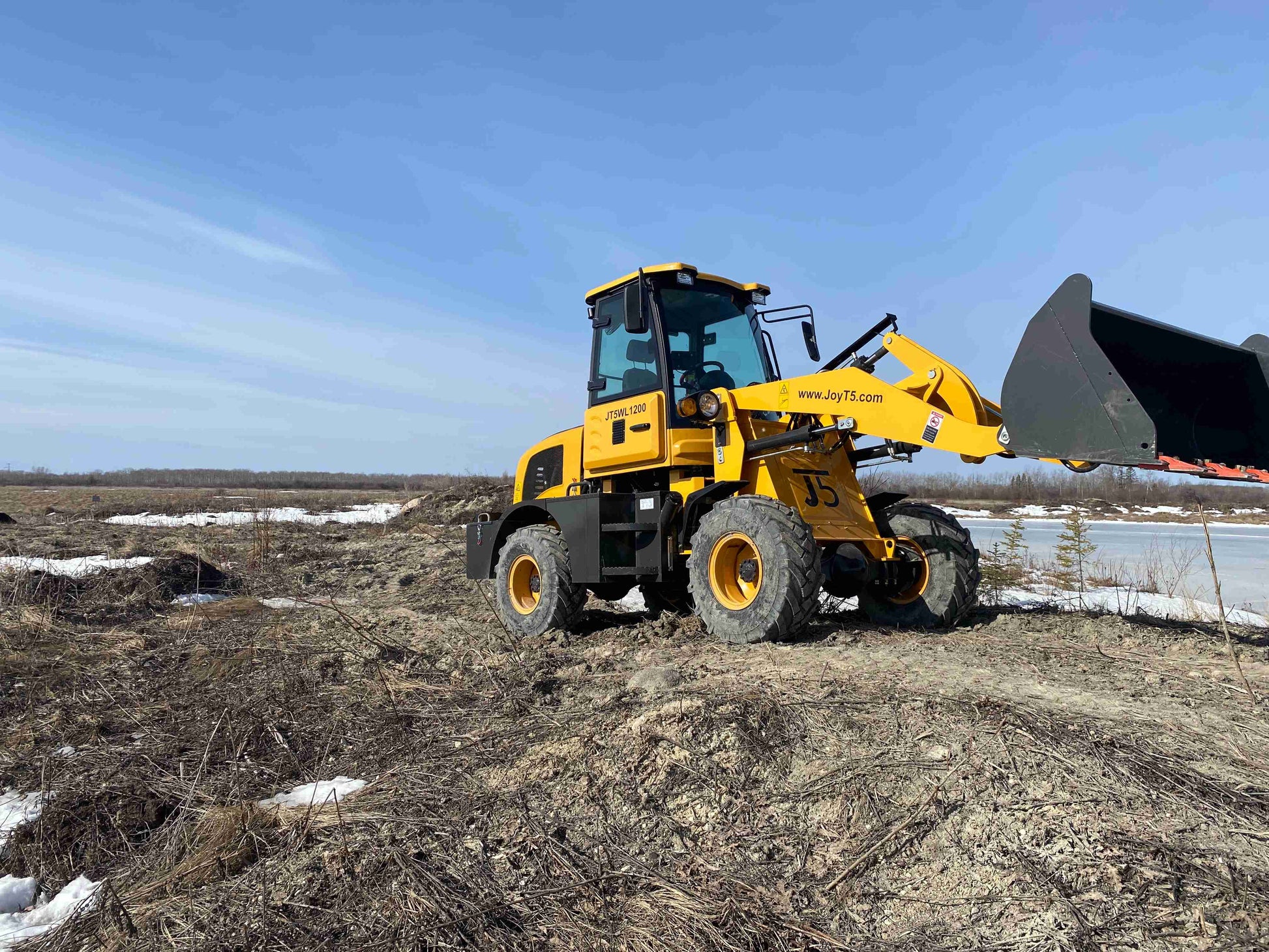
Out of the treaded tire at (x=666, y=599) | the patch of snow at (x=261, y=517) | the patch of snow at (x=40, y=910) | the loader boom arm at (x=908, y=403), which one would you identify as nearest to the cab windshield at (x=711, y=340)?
the loader boom arm at (x=908, y=403)

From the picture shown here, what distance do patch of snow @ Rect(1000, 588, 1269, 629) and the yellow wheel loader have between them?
2.82 meters

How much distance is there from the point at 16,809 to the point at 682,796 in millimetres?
3110

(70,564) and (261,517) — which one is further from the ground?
(261,517)

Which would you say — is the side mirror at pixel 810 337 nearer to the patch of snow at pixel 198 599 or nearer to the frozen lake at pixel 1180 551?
the frozen lake at pixel 1180 551

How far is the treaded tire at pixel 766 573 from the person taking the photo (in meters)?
5.65

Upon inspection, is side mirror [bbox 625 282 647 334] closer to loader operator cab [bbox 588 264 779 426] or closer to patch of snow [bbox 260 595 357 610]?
loader operator cab [bbox 588 264 779 426]

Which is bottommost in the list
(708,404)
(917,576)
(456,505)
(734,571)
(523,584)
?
(523,584)

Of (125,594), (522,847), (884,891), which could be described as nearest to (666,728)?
(522,847)

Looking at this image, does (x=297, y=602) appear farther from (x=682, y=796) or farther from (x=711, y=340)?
(x=682, y=796)

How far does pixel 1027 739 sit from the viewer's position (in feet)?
11.3

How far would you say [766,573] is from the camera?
5.79 m

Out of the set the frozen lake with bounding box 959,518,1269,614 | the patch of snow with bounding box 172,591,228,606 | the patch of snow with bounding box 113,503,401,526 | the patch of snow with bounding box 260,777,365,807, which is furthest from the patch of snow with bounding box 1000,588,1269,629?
the patch of snow with bounding box 113,503,401,526

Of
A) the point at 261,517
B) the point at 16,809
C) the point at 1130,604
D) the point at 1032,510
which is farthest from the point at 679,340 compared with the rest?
the point at 1032,510

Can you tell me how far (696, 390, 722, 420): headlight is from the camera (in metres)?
6.86
